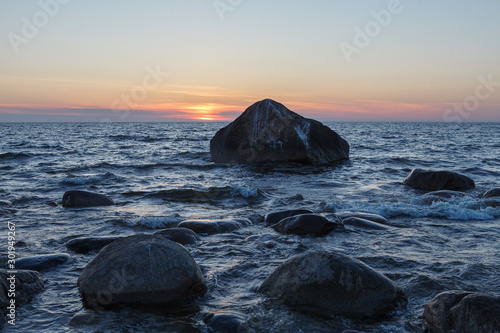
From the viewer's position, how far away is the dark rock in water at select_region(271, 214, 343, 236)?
628 centimetres

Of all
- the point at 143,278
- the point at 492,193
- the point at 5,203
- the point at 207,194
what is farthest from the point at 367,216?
the point at 5,203

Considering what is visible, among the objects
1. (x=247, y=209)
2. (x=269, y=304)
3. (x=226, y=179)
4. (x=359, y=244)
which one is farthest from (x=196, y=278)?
(x=226, y=179)

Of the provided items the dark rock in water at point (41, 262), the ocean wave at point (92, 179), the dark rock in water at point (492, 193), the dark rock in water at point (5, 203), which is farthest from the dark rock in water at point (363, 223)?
the ocean wave at point (92, 179)

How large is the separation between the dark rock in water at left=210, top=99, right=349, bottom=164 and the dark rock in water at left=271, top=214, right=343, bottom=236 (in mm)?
7856

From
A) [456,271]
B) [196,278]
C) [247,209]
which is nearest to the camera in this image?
[196,278]

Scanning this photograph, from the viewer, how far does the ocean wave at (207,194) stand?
950cm

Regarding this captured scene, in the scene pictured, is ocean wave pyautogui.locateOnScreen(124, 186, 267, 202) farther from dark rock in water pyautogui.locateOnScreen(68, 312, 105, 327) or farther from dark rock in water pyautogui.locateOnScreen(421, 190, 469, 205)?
dark rock in water pyautogui.locateOnScreen(68, 312, 105, 327)

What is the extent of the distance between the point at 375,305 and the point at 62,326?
8.96 ft

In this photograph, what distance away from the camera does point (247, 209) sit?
8273mm

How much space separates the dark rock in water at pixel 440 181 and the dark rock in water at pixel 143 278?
8125 mm

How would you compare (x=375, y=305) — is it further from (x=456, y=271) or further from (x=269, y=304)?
(x=456, y=271)

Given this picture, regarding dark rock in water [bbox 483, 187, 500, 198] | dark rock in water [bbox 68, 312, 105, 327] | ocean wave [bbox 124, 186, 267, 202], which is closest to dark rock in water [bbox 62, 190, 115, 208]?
ocean wave [bbox 124, 186, 267, 202]

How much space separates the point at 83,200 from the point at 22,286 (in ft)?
15.1

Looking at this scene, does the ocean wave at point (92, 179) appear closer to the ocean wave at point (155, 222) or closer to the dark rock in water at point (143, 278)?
the ocean wave at point (155, 222)
